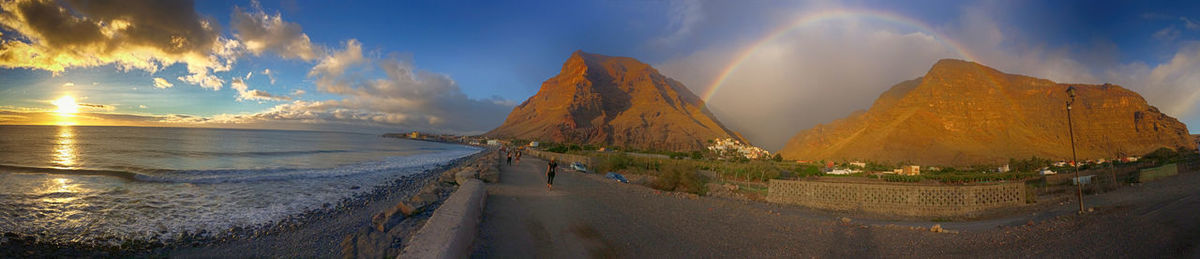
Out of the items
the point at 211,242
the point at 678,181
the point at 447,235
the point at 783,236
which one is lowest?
the point at 211,242

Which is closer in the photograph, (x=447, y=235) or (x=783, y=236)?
(x=447, y=235)

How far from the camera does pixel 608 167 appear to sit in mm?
32625

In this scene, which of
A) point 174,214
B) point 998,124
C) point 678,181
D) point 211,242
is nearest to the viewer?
point 211,242

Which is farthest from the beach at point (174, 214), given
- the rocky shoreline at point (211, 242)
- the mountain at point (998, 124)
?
the mountain at point (998, 124)

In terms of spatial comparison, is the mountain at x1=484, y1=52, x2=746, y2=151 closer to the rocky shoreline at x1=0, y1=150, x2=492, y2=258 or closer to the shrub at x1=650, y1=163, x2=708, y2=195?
the shrub at x1=650, y1=163, x2=708, y2=195

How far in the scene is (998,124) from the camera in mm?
88938

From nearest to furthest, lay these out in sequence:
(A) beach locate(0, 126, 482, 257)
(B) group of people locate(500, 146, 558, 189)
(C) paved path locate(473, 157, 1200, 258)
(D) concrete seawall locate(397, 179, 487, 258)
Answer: (D) concrete seawall locate(397, 179, 487, 258) → (C) paved path locate(473, 157, 1200, 258) → (A) beach locate(0, 126, 482, 257) → (B) group of people locate(500, 146, 558, 189)

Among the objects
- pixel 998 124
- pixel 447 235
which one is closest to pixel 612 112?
pixel 998 124

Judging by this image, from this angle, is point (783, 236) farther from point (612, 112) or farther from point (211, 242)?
point (612, 112)

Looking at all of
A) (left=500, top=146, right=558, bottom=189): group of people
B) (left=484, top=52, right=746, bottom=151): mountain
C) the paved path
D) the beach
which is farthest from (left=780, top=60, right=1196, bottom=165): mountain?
the beach

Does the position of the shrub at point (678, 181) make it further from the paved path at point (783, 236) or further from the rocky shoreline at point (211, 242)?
the rocky shoreline at point (211, 242)

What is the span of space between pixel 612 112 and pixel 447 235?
143602 mm

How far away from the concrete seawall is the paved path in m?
0.45

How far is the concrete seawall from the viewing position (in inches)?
161
